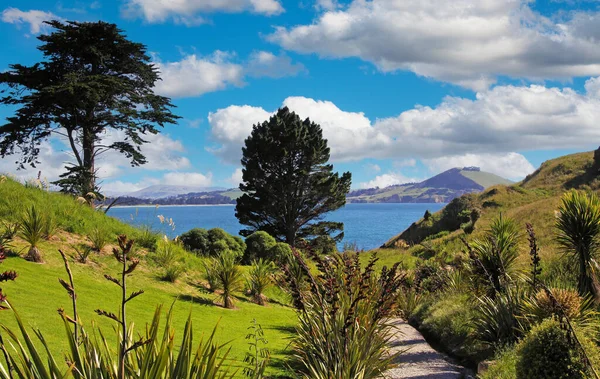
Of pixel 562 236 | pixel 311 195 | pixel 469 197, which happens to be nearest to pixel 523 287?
pixel 562 236

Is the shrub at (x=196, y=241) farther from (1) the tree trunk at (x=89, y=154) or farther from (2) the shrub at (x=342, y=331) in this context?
(2) the shrub at (x=342, y=331)

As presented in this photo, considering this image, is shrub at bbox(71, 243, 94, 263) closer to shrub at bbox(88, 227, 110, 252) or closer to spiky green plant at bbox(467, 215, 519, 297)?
shrub at bbox(88, 227, 110, 252)

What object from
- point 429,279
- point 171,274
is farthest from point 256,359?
point 429,279

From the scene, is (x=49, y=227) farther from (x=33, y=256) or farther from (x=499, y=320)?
(x=499, y=320)

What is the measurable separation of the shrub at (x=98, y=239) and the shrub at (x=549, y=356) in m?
11.3

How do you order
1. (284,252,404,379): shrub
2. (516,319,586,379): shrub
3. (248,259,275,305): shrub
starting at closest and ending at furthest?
(284,252,404,379): shrub, (516,319,586,379): shrub, (248,259,275,305): shrub

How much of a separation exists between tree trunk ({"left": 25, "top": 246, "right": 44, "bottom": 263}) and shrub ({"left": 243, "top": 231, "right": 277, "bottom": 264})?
1064cm

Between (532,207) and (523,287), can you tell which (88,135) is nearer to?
(523,287)

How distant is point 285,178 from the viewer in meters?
34.7

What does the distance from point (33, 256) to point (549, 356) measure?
11.1 m

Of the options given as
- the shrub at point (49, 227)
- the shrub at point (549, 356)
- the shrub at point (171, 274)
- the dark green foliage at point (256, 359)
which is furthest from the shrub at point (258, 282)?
the shrub at point (549, 356)

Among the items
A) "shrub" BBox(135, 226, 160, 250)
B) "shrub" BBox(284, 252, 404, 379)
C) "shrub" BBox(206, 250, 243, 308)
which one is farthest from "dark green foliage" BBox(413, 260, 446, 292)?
"shrub" BBox(135, 226, 160, 250)

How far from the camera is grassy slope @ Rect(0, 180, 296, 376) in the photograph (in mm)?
7715

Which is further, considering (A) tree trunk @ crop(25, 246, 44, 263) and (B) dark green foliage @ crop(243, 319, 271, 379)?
(A) tree trunk @ crop(25, 246, 44, 263)
